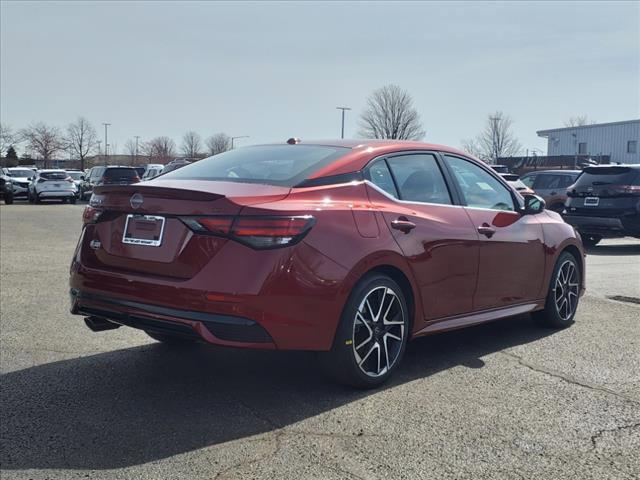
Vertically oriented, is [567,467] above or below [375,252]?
below

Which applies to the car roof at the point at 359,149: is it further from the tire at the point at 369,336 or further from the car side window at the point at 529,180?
the car side window at the point at 529,180

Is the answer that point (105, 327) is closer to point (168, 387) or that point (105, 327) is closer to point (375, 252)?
point (168, 387)

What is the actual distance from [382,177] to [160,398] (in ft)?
6.62

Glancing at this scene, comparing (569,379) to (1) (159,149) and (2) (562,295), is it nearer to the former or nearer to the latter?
(2) (562,295)

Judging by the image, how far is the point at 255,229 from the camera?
12.6 feet

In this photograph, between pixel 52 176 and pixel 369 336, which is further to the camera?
pixel 52 176

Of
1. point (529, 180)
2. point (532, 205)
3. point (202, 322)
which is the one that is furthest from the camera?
point (529, 180)

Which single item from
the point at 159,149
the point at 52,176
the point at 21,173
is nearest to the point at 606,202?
the point at 52,176

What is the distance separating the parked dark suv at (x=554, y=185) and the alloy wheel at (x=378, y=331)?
14.6 metres

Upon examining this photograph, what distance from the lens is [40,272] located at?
919cm

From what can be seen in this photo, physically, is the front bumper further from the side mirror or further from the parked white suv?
the side mirror

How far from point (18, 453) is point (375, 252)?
87.8 inches

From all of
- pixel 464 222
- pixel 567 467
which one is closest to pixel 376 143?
pixel 464 222

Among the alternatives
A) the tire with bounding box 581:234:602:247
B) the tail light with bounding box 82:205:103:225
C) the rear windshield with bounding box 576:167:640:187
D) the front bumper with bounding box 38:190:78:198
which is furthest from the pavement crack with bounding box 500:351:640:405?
→ the front bumper with bounding box 38:190:78:198
